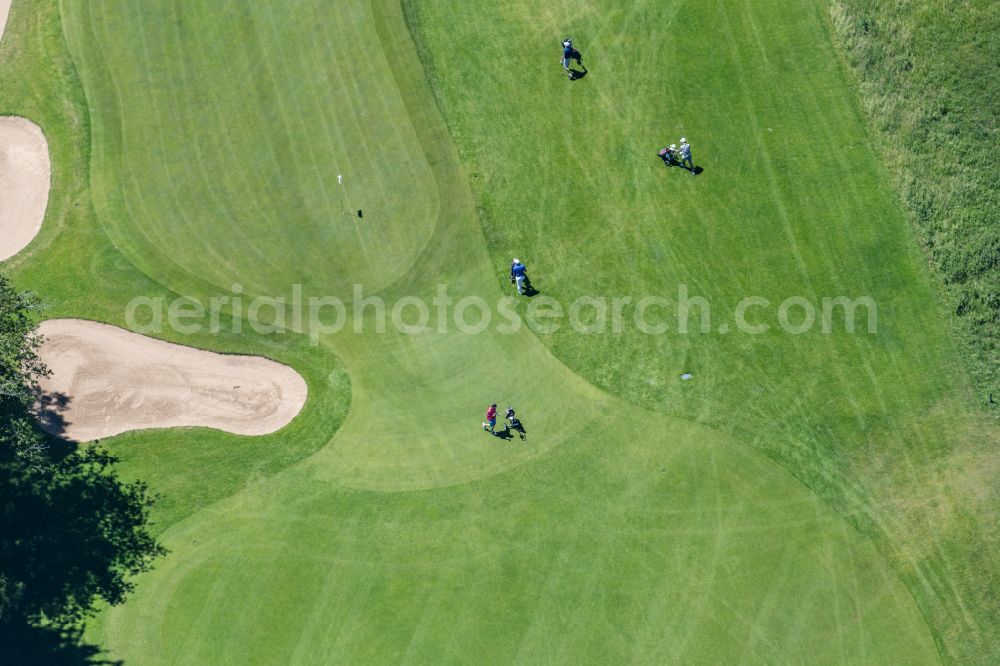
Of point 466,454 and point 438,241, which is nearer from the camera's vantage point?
point 466,454

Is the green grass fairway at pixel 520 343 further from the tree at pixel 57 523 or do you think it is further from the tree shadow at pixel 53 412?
the tree shadow at pixel 53 412

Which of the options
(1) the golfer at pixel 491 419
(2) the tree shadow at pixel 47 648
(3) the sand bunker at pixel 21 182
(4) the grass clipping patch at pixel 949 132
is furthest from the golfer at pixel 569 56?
(2) the tree shadow at pixel 47 648

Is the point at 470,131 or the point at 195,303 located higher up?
the point at 470,131

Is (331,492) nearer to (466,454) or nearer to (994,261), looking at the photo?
(466,454)

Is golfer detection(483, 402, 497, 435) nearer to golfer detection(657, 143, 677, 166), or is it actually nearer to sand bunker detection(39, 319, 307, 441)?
sand bunker detection(39, 319, 307, 441)

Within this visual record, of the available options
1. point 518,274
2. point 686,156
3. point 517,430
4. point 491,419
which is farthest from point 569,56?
point 517,430

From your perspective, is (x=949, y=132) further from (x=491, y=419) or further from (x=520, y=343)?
(x=491, y=419)

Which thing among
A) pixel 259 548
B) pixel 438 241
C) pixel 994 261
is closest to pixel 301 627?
pixel 259 548
